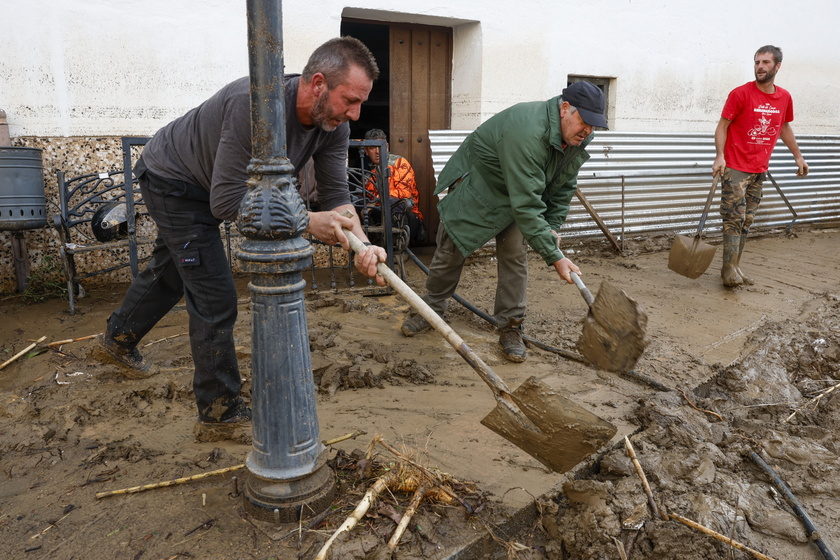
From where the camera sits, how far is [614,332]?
2.83 meters

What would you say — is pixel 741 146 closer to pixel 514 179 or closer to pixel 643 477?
pixel 514 179

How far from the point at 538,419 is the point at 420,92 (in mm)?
4929

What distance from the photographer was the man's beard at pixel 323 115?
2.41 m

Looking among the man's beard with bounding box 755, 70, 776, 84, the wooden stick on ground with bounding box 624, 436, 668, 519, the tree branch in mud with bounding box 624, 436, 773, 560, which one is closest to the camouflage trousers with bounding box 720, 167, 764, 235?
the man's beard with bounding box 755, 70, 776, 84

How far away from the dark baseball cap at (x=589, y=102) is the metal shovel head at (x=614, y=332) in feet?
3.30

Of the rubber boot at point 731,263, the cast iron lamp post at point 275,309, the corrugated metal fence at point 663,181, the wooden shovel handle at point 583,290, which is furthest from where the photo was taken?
the corrugated metal fence at point 663,181

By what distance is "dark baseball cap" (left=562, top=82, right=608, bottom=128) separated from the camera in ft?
10.9

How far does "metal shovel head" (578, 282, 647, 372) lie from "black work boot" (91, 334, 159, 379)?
2.37 meters

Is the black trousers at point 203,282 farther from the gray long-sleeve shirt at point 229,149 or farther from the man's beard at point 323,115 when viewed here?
the man's beard at point 323,115

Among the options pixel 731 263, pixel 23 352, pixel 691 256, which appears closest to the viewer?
pixel 23 352

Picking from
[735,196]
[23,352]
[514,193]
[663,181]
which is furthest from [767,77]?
[23,352]

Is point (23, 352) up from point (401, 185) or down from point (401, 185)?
down

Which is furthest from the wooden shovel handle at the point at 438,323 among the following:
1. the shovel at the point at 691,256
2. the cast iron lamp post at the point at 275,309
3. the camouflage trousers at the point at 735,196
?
the camouflage trousers at the point at 735,196

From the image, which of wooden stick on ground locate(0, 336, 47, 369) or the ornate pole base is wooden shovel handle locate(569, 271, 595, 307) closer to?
the ornate pole base
